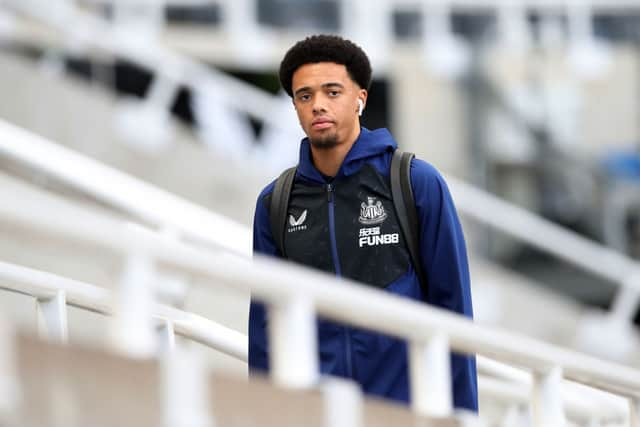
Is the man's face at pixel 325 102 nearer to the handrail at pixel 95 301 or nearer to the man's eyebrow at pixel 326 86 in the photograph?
the man's eyebrow at pixel 326 86

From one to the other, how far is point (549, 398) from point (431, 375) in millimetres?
555

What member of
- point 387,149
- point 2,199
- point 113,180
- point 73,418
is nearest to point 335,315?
point 73,418

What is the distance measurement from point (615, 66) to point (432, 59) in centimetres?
313

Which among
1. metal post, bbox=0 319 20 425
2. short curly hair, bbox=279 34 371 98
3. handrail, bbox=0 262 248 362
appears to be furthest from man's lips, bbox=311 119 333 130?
metal post, bbox=0 319 20 425

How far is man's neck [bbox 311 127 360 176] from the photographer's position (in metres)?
3.65

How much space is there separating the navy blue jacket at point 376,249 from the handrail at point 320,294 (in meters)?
0.34

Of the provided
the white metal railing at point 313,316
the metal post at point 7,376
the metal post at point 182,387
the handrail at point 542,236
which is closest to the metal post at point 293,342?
the white metal railing at point 313,316

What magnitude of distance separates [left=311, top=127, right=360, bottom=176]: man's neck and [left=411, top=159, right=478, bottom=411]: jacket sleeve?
18cm

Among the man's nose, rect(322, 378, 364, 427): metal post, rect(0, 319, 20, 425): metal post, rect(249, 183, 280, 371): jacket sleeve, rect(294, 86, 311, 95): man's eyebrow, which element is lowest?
rect(0, 319, 20, 425): metal post

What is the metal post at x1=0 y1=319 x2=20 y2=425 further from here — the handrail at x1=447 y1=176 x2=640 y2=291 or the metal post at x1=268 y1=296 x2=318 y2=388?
the handrail at x1=447 y1=176 x2=640 y2=291

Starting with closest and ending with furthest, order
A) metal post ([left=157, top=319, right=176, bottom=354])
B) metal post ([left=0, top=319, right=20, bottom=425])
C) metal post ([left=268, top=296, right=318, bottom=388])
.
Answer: metal post ([left=0, top=319, right=20, bottom=425]) → metal post ([left=268, top=296, right=318, bottom=388]) → metal post ([left=157, top=319, right=176, bottom=354])

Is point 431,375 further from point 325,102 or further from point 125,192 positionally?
point 125,192

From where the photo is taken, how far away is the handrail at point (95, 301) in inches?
148

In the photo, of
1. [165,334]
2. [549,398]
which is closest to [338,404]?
[549,398]
